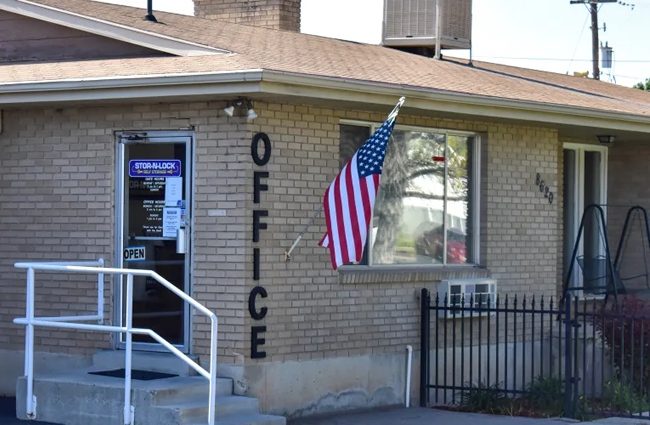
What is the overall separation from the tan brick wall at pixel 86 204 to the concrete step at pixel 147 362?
17 centimetres

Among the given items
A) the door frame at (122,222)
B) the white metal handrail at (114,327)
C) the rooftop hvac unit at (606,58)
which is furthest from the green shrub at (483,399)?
the rooftop hvac unit at (606,58)

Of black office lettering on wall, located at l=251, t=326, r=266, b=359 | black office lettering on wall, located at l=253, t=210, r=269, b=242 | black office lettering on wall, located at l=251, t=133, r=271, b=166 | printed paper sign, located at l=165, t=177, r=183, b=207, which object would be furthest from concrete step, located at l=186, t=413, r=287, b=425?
black office lettering on wall, located at l=251, t=133, r=271, b=166

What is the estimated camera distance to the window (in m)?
12.0

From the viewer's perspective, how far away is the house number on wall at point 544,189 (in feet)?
44.2

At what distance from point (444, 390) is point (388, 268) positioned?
4.83ft

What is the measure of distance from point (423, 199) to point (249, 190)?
8.71 feet

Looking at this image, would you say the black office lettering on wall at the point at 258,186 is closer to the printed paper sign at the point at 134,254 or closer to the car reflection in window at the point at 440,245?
the printed paper sign at the point at 134,254

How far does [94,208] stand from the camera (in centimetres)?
1113

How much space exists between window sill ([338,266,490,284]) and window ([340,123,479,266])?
11cm

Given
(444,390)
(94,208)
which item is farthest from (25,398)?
(444,390)

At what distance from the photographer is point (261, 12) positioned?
16375 mm

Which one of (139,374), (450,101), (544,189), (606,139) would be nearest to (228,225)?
(139,374)

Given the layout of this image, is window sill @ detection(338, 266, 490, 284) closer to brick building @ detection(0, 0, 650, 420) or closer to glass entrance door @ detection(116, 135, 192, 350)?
brick building @ detection(0, 0, 650, 420)

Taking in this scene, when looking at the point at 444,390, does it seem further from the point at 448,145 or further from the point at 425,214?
the point at 448,145
